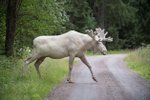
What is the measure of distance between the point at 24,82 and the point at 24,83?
393 millimetres

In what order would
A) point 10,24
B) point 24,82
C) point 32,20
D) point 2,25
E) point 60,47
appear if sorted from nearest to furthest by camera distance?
point 24,82 → point 60,47 → point 10,24 → point 2,25 → point 32,20

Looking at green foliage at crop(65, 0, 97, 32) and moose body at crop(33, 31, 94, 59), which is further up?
moose body at crop(33, 31, 94, 59)

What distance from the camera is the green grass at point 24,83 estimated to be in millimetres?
12781

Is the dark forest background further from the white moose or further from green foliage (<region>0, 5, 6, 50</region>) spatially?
the white moose

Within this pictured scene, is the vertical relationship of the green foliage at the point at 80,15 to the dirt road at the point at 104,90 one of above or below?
below

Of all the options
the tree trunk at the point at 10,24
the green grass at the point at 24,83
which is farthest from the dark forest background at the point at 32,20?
the green grass at the point at 24,83

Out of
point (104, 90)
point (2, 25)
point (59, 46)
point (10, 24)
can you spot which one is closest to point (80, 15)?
point (2, 25)

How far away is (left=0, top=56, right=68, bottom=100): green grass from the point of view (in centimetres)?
1278

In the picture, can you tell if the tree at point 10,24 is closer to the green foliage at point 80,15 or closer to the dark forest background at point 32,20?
the dark forest background at point 32,20

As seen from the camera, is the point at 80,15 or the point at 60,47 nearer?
the point at 60,47

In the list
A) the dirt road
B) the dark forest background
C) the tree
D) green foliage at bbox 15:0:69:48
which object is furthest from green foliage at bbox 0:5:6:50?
the dirt road

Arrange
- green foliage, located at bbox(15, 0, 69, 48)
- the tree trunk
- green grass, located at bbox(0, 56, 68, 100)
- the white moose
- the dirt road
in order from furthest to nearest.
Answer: green foliage, located at bbox(15, 0, 69, 48)
the tree trunk
the white moose
the dirt road
green grass, located at bbox(0, 56, 68, 100)

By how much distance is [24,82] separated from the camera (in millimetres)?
15906

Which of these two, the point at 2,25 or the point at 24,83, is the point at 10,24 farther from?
the point at 24,83
